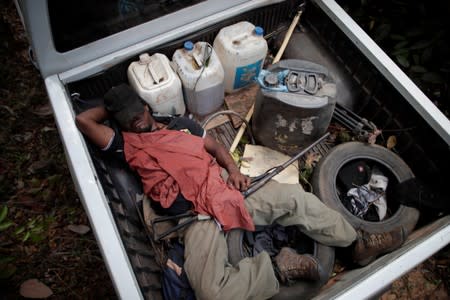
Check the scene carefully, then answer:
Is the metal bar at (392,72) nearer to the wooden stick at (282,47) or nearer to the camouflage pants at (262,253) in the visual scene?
the wooden stick at (282,47)

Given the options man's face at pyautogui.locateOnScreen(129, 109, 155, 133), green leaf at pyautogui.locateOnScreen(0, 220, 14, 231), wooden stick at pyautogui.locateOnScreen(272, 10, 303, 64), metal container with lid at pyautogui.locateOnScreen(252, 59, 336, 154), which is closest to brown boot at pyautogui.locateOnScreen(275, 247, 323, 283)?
metal container with lid at pyautogui.locateOnScreen(252, 59, 336, 154)

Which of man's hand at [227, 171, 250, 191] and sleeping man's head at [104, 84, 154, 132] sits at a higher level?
sleeping man's head at [104, 84, 154, 132]

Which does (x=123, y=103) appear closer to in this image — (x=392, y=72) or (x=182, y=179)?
(x=182, y=179)

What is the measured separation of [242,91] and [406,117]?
1008mm

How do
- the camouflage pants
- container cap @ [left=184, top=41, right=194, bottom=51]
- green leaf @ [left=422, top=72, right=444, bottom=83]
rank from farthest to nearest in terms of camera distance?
green leaf @ [left=422, top=72, right=444, bottom=83] → container cap @ [left=184, top=41, right=194, bottom=51] → the camouflage pants

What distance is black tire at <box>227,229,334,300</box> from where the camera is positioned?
1.69 meters

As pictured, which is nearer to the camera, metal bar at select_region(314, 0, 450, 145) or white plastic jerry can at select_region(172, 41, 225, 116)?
metal bar at select_region(314, 0, 450, 145)

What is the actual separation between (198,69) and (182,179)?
0.63 meters

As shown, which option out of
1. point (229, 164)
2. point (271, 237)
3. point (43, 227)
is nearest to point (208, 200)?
point (229, 164)

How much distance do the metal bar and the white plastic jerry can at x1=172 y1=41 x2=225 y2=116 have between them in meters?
0.75

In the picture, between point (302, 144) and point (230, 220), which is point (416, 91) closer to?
point (302, 144)

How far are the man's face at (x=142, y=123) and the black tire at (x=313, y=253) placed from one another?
0.70 metres

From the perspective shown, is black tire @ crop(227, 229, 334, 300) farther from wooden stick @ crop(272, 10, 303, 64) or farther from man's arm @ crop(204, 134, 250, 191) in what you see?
wooden stick @ crop(272, 10, 303, 64)

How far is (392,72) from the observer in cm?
184
